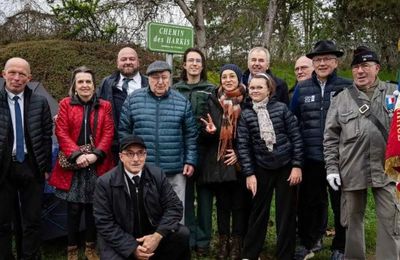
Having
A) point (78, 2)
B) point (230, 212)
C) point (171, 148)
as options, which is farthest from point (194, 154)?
point (78, 2)

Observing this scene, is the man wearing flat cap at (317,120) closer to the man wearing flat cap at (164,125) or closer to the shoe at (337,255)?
the shoe at (337,255)

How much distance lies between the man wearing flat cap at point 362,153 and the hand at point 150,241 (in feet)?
5.29

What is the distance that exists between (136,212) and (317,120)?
6.58 ft

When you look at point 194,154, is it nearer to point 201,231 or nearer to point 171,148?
point 171,148

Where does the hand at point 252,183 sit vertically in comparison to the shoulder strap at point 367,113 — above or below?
below

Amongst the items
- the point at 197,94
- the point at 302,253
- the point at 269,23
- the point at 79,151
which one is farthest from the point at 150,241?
the point at 269,23

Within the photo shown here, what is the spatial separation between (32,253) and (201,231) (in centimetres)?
171

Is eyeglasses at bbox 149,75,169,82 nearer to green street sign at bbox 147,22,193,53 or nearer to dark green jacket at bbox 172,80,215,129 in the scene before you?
dark green jacket at bbox 172,80,215,129

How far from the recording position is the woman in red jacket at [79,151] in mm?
4848

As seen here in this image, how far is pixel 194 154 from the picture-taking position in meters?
5.01

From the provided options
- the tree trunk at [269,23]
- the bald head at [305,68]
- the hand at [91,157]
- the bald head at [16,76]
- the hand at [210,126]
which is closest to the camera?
the bald head at [16,76]

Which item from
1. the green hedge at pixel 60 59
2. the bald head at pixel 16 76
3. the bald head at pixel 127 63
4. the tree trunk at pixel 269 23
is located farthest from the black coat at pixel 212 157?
the tree trunk at pixel 269 23

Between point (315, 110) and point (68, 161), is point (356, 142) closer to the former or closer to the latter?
point (315, 110)

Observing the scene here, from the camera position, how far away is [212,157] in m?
5.10
